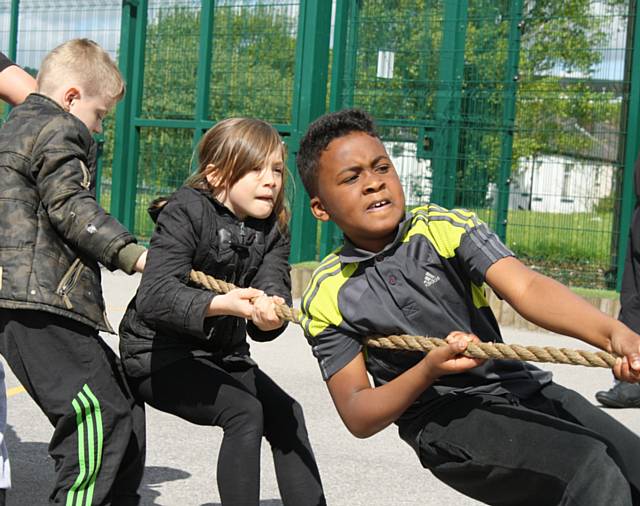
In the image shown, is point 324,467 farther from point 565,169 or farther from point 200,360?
point 565,169

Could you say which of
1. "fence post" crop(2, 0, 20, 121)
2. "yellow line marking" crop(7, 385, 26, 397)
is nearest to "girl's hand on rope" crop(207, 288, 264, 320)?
"yellow line marking" crop(7, 385, 26, 397)

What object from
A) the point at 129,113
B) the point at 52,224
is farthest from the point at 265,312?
the point at 129,113

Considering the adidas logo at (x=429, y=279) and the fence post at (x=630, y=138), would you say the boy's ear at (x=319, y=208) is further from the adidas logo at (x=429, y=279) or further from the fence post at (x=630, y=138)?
the fence post at (x=630, y=138)

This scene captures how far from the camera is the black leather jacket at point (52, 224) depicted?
371 cm

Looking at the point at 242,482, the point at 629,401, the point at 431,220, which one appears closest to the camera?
the point at 431,220

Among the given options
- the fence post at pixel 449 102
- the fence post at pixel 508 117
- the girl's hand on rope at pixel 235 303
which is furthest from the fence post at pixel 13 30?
the girl's hand on rope at pixel 235 303

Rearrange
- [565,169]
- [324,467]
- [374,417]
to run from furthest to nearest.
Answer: [565,169]
[324,467]
[374,417]

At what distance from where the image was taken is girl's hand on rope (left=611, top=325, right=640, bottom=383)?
2.60m

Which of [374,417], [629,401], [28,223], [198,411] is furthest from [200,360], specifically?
[629,401]

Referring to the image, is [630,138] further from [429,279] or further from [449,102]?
[429,279]

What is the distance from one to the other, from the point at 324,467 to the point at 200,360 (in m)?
1.58

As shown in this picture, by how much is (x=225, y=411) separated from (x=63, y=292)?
2.24 feet

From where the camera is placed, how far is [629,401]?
674cm

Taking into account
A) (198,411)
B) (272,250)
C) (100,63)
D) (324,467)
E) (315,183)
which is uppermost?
(100,63)
